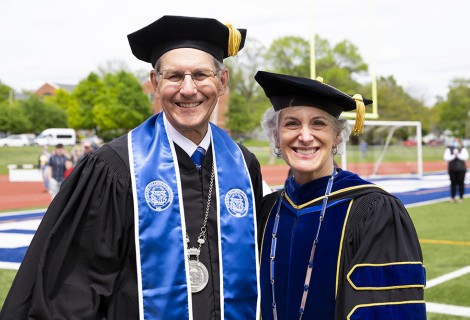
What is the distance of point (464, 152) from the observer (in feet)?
49.6

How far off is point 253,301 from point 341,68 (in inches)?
2034

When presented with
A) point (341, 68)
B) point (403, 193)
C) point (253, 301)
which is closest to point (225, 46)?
point (253, 301)

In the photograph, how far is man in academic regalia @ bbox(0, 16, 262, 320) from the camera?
2355 millimetres

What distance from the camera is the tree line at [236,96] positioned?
4928cm

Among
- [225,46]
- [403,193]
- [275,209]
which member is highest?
[225,46]

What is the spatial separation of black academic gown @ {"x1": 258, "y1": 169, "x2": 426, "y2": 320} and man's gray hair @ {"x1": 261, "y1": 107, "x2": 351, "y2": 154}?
0.16 metres

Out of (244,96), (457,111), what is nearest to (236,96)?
(244,96)

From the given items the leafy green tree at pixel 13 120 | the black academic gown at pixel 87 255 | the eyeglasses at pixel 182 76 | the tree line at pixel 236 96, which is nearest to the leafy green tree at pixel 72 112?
the tree line at pixel 236 96

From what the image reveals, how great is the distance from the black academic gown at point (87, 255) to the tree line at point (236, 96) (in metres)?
44.7

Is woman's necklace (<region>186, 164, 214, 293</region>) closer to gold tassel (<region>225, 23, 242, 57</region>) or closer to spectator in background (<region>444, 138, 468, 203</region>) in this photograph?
gold tassel (<region>225, 23, 242, 57</region>)

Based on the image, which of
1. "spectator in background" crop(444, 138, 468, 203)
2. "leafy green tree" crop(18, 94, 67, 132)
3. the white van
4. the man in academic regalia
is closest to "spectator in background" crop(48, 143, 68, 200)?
"spectator in background" crop(444, 138, 468, 203)

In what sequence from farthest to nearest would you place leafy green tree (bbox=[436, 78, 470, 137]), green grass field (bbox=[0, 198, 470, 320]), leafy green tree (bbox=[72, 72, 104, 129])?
leafy green tree (bbox=[436, 78, 470, 137]) < leafy green tree (bbox=[72, 72, 104, 129]) < green grass field (bbox=[0, 198, 470, 320])

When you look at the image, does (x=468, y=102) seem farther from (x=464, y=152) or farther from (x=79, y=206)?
(x=79, y=206)

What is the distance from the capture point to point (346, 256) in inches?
96.7
